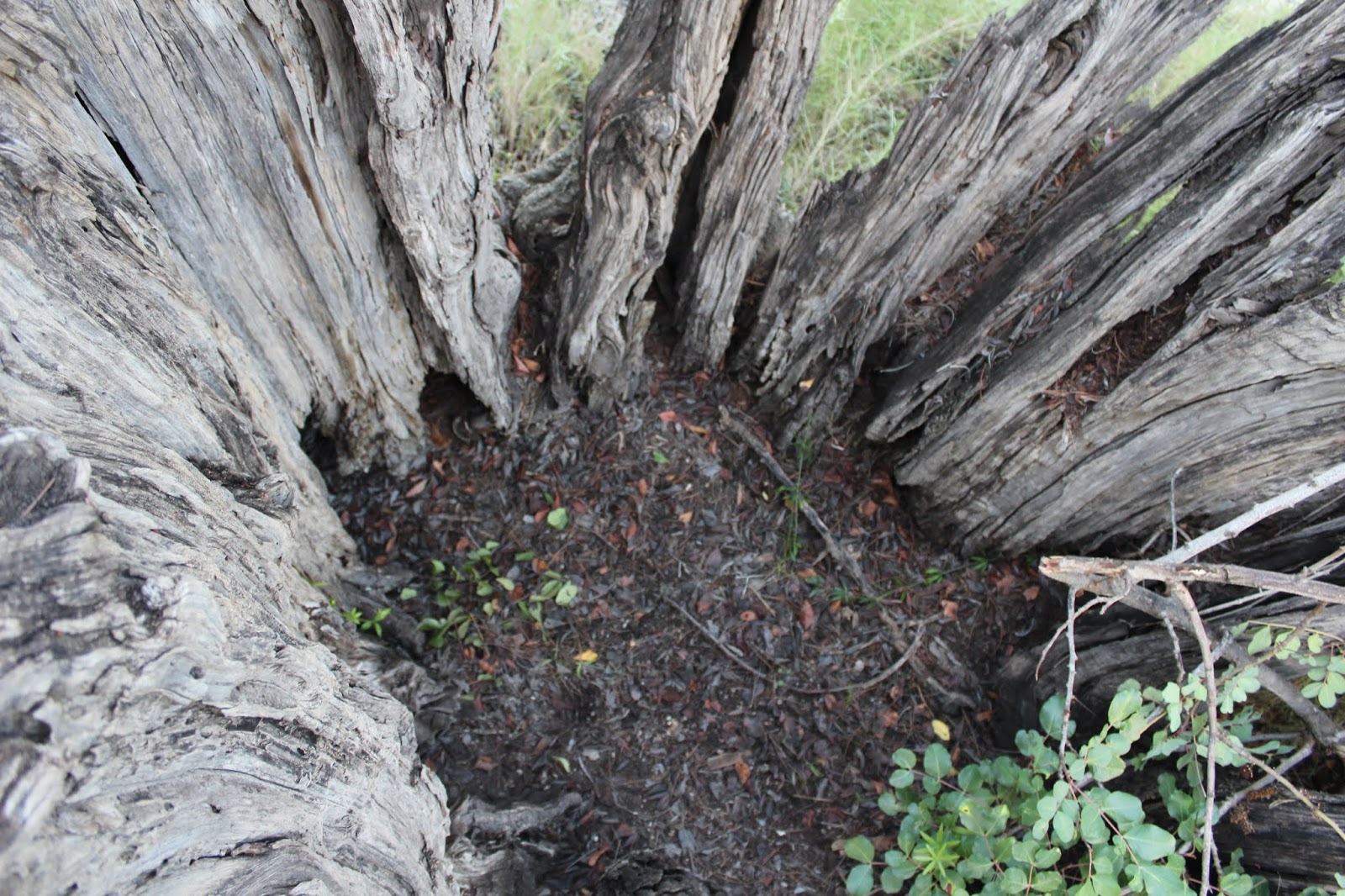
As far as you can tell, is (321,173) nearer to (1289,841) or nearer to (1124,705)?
(1124,705)

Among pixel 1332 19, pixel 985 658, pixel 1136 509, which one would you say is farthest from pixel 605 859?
pixel 1332 19

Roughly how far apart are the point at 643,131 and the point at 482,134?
522 millimetres

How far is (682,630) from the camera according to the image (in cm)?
315

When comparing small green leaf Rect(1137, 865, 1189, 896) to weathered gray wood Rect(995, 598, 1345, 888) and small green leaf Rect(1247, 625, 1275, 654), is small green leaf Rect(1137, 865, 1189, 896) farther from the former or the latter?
small green leaf Rect(1247, 625, 1275, 654)

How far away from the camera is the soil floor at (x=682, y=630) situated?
2846 millimetres

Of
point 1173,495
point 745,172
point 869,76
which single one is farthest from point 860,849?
point 869,76

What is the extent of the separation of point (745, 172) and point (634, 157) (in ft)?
1.54

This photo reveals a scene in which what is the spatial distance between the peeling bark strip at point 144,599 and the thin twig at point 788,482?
1757mm

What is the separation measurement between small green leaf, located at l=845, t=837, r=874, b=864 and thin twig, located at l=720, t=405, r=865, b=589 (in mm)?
962

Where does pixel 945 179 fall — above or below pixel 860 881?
above

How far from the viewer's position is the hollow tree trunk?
1255mm

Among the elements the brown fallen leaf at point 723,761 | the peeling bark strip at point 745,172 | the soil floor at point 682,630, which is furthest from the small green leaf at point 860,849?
the peeling bark strip at point 745,172

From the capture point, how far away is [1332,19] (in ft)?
7.63

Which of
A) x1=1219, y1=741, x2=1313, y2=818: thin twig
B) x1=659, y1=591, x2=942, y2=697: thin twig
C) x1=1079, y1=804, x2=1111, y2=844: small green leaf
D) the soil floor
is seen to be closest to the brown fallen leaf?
the soil floor
